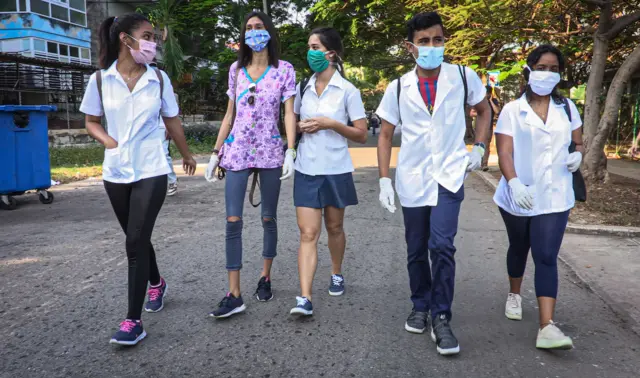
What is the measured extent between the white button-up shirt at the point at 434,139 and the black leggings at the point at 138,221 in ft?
4.92

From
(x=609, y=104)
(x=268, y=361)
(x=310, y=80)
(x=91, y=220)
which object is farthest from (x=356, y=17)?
(x=268, y=361)

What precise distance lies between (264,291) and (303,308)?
21.3 inches

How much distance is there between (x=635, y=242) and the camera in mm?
6188

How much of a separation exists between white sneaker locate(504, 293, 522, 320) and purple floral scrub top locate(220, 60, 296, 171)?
71.8 inches

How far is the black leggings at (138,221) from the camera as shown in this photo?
3445 millimetres

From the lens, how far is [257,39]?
13.0 ft

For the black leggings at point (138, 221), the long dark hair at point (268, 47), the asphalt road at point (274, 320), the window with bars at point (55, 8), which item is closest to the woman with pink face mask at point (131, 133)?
the black leggings at point (138, 221)

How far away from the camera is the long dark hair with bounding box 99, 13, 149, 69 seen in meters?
3.49

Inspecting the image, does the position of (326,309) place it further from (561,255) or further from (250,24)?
(561,255)

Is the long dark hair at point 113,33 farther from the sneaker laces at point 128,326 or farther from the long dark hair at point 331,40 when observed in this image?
the sneaker laces at point 128,326

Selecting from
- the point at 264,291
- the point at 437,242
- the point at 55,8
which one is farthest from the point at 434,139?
the point at 55,8

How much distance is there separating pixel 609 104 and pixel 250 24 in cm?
753

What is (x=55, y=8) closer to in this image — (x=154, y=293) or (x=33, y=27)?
(x=33, y=27)

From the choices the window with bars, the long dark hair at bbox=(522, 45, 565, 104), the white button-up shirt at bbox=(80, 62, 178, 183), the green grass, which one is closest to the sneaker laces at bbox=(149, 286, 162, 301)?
the white button-up shirt at bbox=(80, 62, 178, 183)
